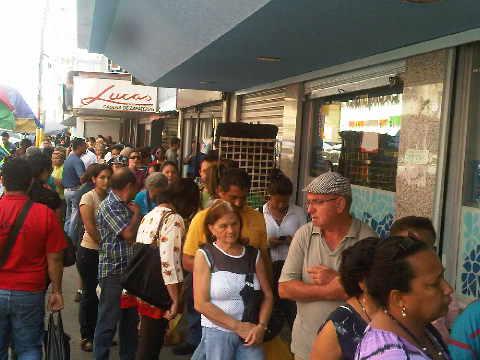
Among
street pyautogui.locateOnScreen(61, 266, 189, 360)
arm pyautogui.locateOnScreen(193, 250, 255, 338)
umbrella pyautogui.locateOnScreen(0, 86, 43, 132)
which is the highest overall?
umbrella pyautogui.locateOnScreen(0, 86, 43, 132)

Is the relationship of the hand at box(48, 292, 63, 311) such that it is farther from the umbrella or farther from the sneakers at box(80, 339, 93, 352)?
the umbrella

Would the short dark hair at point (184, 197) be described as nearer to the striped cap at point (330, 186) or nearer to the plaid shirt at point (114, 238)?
the plaid shirt at point (114, 238)

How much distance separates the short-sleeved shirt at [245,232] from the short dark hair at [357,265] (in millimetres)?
1647

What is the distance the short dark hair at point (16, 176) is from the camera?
3.93 meters

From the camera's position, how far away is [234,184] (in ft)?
13.6

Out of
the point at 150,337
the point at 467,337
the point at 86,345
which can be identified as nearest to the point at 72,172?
the point at 86,345

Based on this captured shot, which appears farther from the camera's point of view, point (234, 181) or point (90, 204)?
point (90, 204)

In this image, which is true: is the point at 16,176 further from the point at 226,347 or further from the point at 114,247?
the point at 226,347

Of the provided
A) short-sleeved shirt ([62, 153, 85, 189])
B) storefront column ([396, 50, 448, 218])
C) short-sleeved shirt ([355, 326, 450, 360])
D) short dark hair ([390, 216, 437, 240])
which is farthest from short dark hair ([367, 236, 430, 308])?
short-sleeved shirt ([62, 153, 85, 189])

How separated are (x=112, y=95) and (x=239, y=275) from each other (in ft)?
58.9

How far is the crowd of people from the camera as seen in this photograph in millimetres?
1958

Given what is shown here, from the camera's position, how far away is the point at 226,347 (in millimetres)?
3420

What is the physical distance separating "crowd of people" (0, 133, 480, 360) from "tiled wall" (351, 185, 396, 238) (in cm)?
125

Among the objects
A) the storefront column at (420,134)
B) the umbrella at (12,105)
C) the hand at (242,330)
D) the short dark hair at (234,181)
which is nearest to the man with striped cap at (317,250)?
the hand at (242,330)
